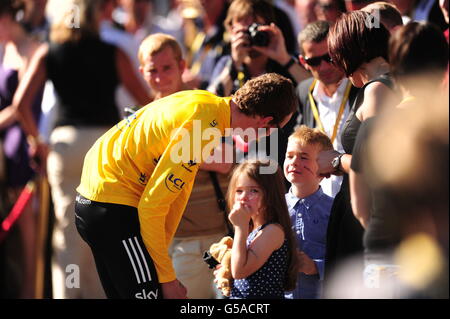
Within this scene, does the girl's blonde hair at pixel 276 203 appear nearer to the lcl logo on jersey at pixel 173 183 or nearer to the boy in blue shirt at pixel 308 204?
the boy in blue shirt at pixel 308 204

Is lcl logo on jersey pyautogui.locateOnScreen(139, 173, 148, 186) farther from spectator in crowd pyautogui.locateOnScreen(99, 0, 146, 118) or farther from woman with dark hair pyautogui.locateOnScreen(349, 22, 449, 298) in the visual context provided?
spectator in crowd pyautogui.locateOnScreen(99, 0, 146, 118)

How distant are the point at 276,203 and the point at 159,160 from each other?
57 cm

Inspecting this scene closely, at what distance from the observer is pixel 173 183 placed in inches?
143

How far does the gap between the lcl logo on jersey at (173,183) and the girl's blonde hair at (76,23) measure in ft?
5.51

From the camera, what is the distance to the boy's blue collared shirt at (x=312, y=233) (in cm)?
407

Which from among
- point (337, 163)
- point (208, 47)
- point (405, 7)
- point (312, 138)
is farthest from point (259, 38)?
point (337, 163)

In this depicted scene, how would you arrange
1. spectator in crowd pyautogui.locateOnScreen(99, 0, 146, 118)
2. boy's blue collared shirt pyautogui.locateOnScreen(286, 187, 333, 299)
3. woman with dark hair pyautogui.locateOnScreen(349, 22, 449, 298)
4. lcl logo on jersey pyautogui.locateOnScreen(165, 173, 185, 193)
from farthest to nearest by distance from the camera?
spectator in crowd pyautogui.locateOnScreen(99, 0, 146, 118) → boy's blue collared shirt pyautogui.locateOnScreen(286, 187, 333, 299) → lcl logo on jersey pyautogui.locateOnScreen(165, 173, 185, 193) → woman with dark hair pyautogui.locateOnScreen(349, 22, 449, 298)

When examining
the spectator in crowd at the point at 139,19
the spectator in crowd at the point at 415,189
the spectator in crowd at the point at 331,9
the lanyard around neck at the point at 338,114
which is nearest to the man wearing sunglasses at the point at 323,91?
the lanyard around neck at the point at 338,114

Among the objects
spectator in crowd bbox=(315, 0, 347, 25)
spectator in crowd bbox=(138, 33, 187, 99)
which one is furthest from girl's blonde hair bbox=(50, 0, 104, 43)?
spectator in crowd bbox=(315, 0, 347, 25)

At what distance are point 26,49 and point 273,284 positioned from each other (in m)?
2.63

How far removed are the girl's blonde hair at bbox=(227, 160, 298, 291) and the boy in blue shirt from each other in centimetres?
18

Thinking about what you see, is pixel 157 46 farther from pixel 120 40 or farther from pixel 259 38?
pixel 120 40

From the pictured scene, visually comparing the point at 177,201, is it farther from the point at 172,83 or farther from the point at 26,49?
the point at 26,49

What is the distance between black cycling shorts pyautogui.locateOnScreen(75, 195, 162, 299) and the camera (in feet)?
12.3
